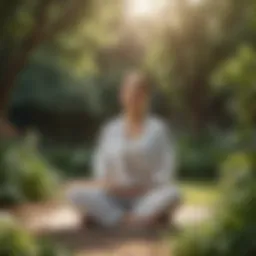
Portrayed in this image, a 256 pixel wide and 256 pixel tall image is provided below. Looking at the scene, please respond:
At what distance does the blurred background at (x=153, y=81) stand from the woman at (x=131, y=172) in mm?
30

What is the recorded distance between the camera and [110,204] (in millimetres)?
2045

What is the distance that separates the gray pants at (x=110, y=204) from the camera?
2006 mm

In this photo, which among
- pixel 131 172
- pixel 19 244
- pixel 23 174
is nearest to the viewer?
pixel 19 244

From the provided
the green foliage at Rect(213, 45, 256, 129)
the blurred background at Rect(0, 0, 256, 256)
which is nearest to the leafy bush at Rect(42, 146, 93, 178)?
the blurred background at Rect(0, 0, 256, 256)

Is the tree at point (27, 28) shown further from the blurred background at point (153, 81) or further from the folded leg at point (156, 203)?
the folded leg at point (156, 203)

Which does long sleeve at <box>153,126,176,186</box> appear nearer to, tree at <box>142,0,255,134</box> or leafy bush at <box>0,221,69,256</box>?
tree at <box>142,0,255,134</box>

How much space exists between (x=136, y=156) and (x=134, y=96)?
0.18 meters

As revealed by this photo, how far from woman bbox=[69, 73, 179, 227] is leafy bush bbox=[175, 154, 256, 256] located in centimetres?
11

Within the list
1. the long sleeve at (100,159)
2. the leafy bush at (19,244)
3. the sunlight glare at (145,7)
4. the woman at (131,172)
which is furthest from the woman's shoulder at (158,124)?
the leafy bush at (19,244)

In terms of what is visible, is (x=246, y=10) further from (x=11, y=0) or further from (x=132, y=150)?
(x=11, y=0)

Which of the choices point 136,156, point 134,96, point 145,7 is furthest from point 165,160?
point 145,7

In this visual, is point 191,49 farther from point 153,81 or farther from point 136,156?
point 136,156

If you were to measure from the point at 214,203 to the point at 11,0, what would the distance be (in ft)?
2.32

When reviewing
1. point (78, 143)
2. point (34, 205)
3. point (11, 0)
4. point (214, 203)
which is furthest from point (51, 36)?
point (214, 203)
